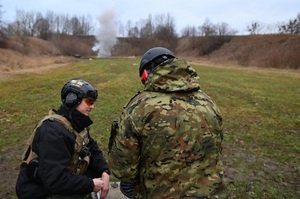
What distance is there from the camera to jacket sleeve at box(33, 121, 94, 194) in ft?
8.14

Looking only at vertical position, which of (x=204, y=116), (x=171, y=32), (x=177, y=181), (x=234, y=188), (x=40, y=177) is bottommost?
(x=234, y=188)

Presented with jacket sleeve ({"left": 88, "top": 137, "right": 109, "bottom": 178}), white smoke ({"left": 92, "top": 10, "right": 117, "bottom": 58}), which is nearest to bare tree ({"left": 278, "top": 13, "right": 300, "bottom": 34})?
white smoke ({"left": 92, "top": 10, "right": 117, "bottom": 58})

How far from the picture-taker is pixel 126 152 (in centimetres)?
220

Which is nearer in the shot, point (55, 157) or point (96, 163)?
point (55, 157)

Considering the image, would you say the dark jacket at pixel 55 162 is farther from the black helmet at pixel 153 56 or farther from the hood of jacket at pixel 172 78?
the hood of jacket at pixel 172 78

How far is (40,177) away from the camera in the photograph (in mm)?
2580

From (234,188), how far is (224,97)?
9603 millimetres

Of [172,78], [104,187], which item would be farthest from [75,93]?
[172,78]

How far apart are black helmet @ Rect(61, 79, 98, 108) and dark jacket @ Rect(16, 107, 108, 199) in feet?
0.29

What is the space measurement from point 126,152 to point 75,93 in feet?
A: 3.13

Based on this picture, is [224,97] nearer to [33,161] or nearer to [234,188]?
[234,188]

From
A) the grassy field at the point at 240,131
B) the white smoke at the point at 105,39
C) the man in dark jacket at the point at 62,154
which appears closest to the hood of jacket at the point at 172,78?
the man in dark jacket at the point at 62,154

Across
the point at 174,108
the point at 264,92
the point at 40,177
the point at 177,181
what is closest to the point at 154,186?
the point at 177,181

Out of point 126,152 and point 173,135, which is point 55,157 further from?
point 173,135
